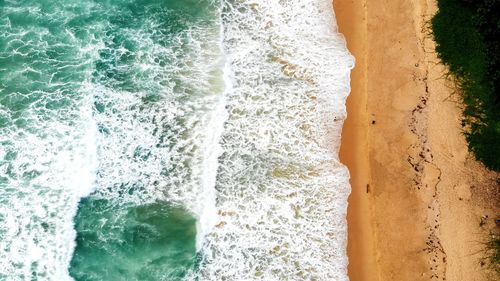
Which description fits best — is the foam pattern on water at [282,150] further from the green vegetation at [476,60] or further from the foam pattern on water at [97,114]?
the green vegetation at [476,60]

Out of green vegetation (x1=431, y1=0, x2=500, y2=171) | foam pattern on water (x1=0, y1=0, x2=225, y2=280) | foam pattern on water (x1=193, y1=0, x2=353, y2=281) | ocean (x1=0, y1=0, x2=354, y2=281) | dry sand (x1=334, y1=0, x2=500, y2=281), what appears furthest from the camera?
foam pattern on water (x1=0, y1=0, x2=225, y2=280)

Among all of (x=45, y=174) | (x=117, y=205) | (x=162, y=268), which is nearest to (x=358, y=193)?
(x=162, y=268)

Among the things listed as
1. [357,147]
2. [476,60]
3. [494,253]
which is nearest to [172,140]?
[357,147]

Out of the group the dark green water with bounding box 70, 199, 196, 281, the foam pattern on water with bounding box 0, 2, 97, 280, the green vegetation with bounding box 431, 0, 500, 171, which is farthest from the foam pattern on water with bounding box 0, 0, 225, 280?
the green vegetation with bounding box 431, 0, 500, 171

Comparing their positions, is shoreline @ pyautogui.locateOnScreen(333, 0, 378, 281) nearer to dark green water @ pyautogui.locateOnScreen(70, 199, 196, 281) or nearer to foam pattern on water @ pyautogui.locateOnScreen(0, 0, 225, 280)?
foam pattern on water @ pyautogui.locateOnScreen(0, 0, 225, 280)

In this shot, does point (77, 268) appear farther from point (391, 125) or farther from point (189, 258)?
point (391, 125)

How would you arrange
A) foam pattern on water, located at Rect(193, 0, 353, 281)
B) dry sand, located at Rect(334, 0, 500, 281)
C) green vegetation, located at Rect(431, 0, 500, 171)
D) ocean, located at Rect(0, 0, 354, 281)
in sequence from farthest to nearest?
1. green vegetation, located at Rect(431, 0, 500, 171)
2. ocean, located at Rect(0, 0, 354, 281)
3. foam pattern on water, located at Rect(193, 0, 353, 281)
4. dry sand, located at Rect(334, 0, 500, 281)
